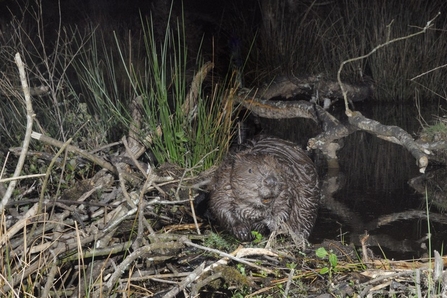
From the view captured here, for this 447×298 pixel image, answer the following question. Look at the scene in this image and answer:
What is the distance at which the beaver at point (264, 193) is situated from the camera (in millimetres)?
4289

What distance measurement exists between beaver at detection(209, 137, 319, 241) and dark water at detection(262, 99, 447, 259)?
0.30 metres

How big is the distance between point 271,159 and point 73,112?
208 cm

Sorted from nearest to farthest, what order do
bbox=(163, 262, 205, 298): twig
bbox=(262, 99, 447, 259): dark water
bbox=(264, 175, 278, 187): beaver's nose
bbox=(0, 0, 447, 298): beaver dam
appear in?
bbox=(163, 262, 205, 298): twig → bbox=(0, 0, 447, 298): beaver dam → bbox=(264, 175, 278, 187): beaver's nose → bbox=(262, 99, 447, 259): dark water

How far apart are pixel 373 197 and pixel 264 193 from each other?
1630 mm

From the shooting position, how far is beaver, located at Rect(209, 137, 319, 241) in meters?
4.29

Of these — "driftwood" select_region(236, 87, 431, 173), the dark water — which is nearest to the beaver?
the dark water

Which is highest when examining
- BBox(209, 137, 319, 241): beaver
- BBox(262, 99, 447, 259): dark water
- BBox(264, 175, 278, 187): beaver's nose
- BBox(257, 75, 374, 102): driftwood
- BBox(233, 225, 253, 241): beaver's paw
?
BBox(264, 175, 278, 187): beaver's nose

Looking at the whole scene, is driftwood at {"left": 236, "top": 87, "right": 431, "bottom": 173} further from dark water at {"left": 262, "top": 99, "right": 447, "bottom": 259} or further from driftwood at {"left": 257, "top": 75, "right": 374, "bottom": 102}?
driftwood at {"left": 257, "top": 75, "right": 374, "bottom": 102}

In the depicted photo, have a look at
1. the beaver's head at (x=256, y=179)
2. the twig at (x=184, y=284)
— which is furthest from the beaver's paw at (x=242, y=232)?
the twig at (x=184, y=284)

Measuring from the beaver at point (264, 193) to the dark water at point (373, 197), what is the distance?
298 mm

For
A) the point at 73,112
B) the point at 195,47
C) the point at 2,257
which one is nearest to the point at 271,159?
the point at 2,257

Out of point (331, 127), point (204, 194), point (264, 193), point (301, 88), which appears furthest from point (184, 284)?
point (301, 88)

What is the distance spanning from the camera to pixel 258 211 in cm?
436

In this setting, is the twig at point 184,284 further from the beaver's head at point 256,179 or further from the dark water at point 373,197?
the dark water at point 373,197
